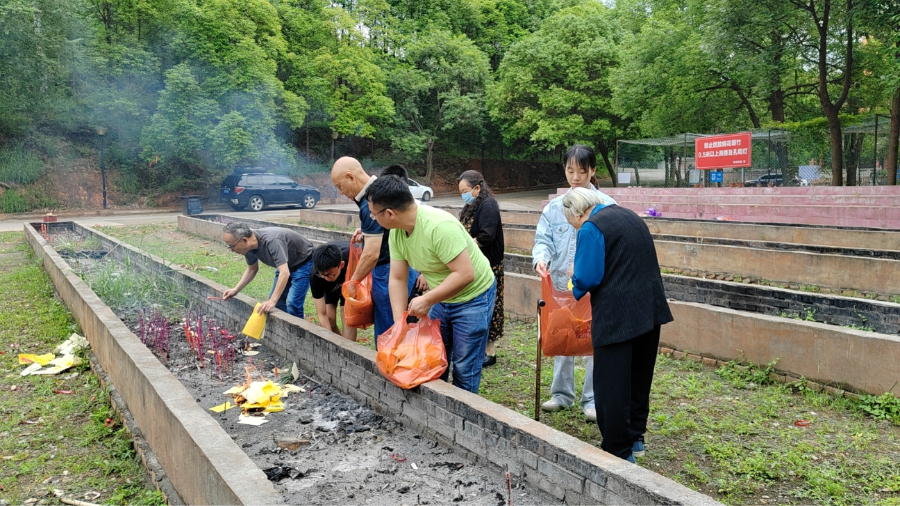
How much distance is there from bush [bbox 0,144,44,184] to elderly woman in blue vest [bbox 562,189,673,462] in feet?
87.5

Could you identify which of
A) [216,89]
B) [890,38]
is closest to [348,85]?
[216,89]

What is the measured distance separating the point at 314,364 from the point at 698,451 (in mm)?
2868

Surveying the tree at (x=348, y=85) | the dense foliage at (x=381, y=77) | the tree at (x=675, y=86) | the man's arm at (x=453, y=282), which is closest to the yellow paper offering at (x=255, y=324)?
the man's arm at (x=453, y=282)

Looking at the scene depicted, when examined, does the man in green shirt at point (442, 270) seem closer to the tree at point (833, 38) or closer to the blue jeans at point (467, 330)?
the blue jeans at point (467, 330)

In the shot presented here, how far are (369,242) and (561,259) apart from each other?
1299mm

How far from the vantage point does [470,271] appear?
351 cm

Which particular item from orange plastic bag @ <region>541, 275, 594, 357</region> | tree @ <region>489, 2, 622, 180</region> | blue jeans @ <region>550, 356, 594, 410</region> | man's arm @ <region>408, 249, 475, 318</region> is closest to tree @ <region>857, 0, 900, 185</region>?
blue jeans @ <region>550, 356, 594, 410</region>

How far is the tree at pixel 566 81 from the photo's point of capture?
29.3 meters

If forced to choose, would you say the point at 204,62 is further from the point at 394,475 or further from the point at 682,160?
the point at 394,475

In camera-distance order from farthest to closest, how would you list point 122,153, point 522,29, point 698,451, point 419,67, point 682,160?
point 522,29 → point 419,67 → point 122,153 → point 682,160 → point 698,451

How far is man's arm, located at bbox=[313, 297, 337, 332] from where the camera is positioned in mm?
5529

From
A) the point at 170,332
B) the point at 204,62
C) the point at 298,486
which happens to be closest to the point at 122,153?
the point at 204,62

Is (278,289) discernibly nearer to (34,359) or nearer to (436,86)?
(34,359)

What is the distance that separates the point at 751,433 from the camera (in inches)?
163
